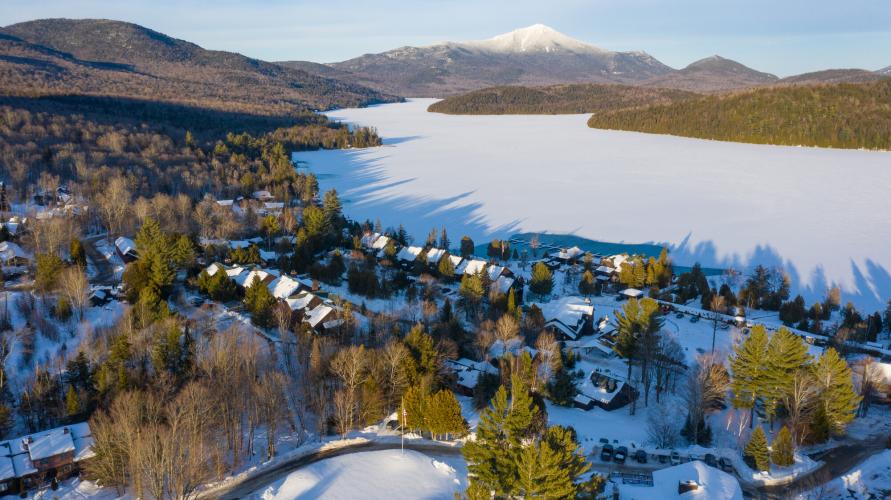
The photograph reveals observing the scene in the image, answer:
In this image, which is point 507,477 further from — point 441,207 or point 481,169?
point 481,169

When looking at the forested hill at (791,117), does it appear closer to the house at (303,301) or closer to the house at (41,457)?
the house at (303,301)

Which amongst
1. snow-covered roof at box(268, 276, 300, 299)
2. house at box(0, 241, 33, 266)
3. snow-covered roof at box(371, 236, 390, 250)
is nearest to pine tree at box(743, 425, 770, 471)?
snow-covered roof at box(268, 276, 300, 299)

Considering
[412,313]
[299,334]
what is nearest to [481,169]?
[412,313]

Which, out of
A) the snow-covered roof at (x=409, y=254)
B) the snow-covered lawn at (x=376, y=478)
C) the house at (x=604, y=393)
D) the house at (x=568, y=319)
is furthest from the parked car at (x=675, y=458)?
the snow-covered roof at (x=409, y=254)

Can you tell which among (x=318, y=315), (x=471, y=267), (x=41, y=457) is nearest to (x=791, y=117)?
(x=471, y=267)

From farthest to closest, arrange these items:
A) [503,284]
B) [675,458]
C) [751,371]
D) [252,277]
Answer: [503,284], [252,277], [751,371], [675,458]

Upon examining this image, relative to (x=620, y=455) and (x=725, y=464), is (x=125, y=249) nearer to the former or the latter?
(x=620, y=455)

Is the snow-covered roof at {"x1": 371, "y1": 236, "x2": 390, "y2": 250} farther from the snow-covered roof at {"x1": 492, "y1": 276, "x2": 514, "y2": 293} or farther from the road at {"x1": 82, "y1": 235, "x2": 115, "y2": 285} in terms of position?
the road at {"x1": 82, "y1": 235, "x2": 115, "y2": 285}
